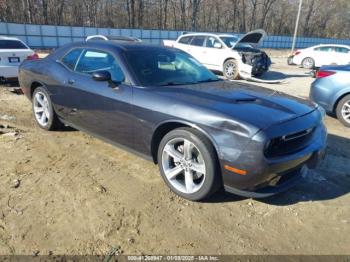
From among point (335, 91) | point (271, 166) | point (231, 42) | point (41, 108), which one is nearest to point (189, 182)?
point (271, 166)

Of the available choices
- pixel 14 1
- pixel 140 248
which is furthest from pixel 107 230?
pixel 14 1

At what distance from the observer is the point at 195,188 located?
3.39 m

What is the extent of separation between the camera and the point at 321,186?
389 centimetres

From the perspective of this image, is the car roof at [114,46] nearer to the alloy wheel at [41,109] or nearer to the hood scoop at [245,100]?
the alloy wheel at [41,109]

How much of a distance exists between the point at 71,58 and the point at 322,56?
16660mm

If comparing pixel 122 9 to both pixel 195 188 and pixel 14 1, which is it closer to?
pixel 14 1

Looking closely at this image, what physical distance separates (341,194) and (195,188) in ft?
5.63

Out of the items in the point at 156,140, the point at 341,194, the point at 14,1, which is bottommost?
the point at 341,194

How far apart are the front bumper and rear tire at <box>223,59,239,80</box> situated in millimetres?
9338

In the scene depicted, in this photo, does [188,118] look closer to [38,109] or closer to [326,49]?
[38,109]

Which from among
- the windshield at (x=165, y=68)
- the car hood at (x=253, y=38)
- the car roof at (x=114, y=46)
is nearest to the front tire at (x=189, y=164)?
the windshield at (x=165, y=68)

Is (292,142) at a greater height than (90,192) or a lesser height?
greater

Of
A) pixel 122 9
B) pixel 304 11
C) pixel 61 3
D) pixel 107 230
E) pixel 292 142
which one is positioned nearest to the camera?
pixel 107 230

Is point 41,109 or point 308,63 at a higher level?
point 41,109
